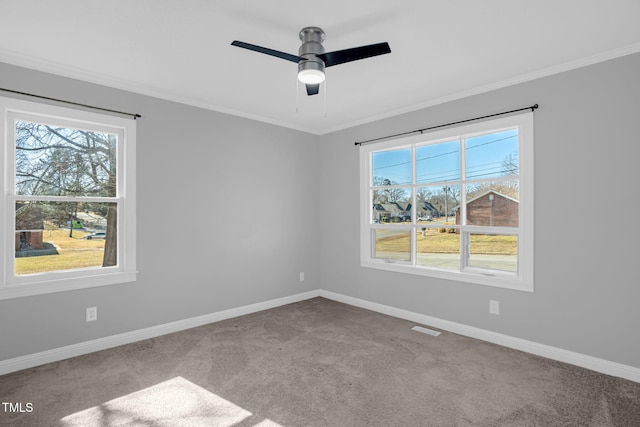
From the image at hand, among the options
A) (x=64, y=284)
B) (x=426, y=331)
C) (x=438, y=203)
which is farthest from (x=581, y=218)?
(x=64, y=284)

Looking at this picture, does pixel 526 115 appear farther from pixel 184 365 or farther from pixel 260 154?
pixel 184 365

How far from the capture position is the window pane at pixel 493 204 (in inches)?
131

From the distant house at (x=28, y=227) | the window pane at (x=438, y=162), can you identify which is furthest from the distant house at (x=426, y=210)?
the distant house at (x=28, y=227)

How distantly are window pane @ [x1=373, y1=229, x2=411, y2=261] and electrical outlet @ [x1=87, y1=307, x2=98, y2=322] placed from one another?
10.7 ft

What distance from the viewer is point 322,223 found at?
17.0 feet

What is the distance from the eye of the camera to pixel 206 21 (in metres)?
2.25

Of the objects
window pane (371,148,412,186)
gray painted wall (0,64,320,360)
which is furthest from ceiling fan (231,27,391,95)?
window pane (371,148,412,186)

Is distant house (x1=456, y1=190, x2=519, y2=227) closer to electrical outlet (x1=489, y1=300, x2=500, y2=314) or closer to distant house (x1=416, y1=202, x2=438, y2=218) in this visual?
distant house (x1=416, y1=202, x2=438, y2=218)

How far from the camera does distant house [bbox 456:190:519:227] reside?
3346mm

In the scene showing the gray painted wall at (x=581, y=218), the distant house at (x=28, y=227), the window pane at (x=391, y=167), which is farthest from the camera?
the window pane at (x=391, y=167)

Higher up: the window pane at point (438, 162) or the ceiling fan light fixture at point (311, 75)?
the ceiling fan light fixture at point (311, 75)

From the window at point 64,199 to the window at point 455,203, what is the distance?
9.51 ft

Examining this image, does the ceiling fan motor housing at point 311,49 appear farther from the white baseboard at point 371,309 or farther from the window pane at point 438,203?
the white baseboard at point 371,309

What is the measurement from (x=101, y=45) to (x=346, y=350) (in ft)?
10.8
